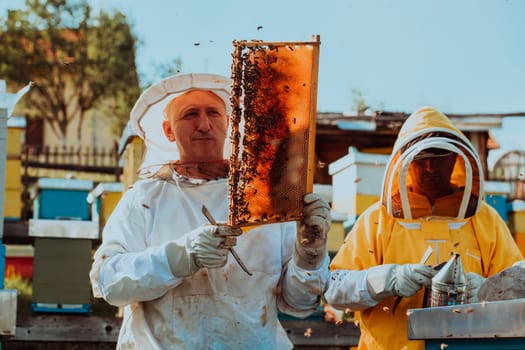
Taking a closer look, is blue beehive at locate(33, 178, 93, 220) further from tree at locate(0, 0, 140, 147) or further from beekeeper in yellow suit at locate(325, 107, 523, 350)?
tree at locate(0, 0, 140, 147)

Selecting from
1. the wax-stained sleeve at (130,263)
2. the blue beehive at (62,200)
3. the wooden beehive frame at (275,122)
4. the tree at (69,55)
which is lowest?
the blue beehive at (62,200)

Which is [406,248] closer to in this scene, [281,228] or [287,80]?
[281,228]

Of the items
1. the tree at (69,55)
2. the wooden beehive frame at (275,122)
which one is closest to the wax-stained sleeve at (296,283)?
the wooden beehive frame at (275,122)

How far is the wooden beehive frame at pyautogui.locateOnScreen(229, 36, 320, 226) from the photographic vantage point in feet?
11.8

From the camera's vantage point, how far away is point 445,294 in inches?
169

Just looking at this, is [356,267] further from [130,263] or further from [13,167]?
[13,167]

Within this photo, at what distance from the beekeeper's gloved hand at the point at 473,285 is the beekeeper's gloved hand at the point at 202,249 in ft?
4.57

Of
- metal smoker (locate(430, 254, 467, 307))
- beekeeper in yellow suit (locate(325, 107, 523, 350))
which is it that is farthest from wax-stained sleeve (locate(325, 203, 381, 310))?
metal smoker (locate(430, 254, 467, 307))

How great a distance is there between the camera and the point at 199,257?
353 cm

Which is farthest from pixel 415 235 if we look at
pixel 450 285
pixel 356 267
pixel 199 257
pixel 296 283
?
pixel 199 257

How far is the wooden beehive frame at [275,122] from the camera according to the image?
3.60 metres

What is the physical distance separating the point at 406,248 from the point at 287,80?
1.57 m

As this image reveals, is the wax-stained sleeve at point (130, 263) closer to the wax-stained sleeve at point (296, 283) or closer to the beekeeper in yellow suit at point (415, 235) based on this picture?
the wax-stained sleeve at point (296, 283)

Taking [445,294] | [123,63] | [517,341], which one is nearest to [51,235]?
[445,294]
